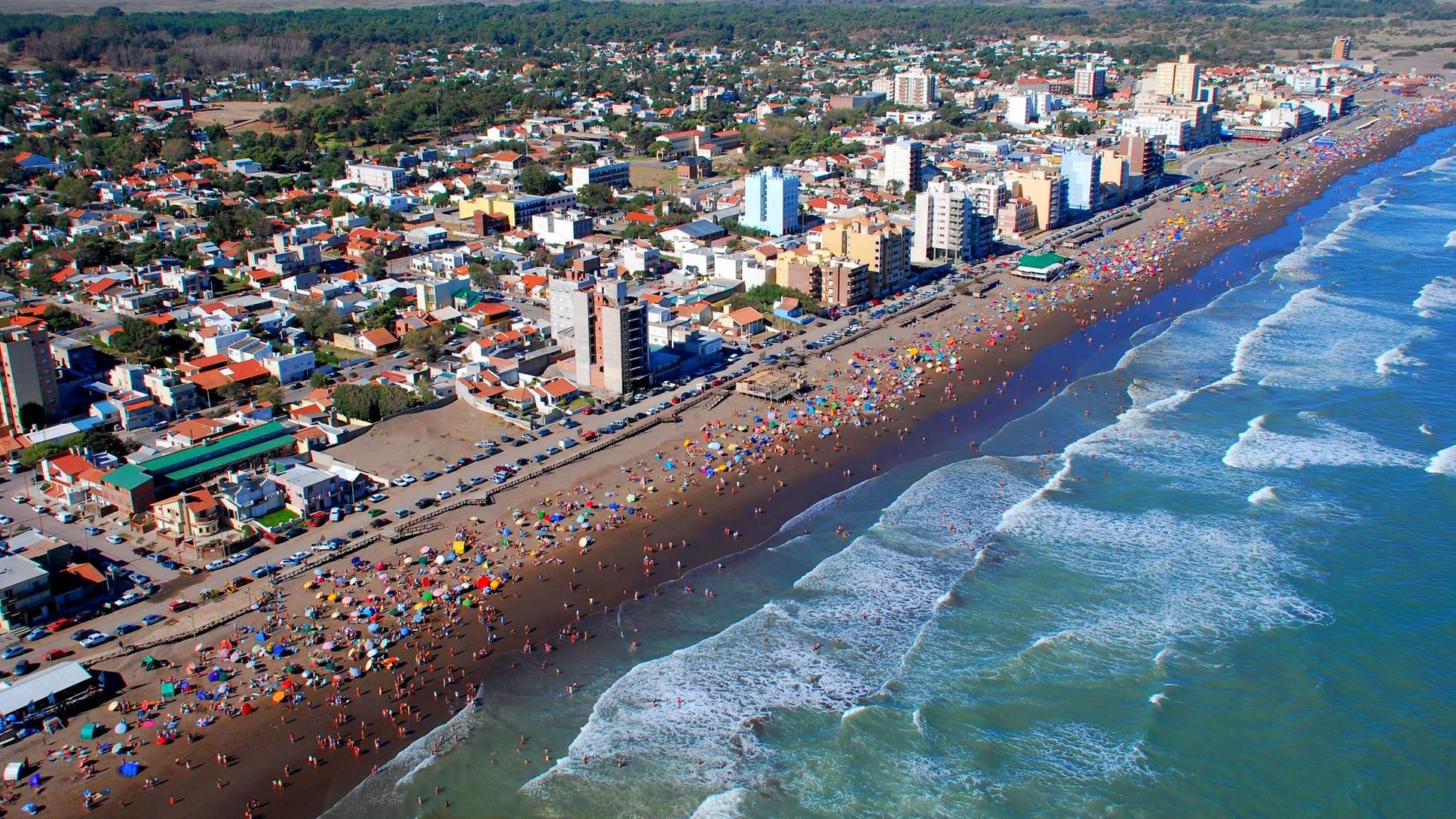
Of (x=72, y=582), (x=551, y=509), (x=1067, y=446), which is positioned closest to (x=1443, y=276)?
(x=1067, y=446)

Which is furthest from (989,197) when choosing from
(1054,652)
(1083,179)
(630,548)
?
(1054,652)

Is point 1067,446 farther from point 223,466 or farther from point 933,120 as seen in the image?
point 933,120

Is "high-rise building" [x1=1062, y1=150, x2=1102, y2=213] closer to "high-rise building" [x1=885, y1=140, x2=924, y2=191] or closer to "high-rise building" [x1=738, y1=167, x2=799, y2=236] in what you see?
"high-rise building" [x1=885, y1=140, x2=924, y2=191]

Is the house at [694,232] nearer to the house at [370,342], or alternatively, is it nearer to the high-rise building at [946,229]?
the high-rise building at [946,229]

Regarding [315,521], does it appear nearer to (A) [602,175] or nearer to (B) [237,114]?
(A) [602,175]

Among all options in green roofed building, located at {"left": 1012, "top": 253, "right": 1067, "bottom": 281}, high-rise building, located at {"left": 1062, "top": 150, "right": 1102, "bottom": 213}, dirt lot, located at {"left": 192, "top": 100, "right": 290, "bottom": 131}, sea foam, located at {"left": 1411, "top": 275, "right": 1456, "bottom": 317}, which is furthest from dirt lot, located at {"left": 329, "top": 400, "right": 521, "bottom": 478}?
dirt lot, located at {"left": 192, "top": 100, "right": 290, "bottom": 131}

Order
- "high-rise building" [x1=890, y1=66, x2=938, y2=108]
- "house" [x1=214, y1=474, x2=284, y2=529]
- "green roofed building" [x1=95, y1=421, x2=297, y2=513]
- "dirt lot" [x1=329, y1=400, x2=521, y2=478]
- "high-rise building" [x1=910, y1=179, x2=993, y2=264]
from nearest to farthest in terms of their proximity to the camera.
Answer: "house" [x1=214, y1=474, x2=284, y2=529] → "green roofed building" [x1=95, y1=421, x2=297, y2=513] → "dirt lot" [x1=329, y1=400, x2=521, y2=478] → "high-rise building" [x1=910, y1=179, x2=993, y2=264] → "high-rise building" [x1=890, y1=66, x2=938, y2=108]

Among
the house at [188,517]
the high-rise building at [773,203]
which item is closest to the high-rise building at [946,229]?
Result: the high-rise building at [773,203]
